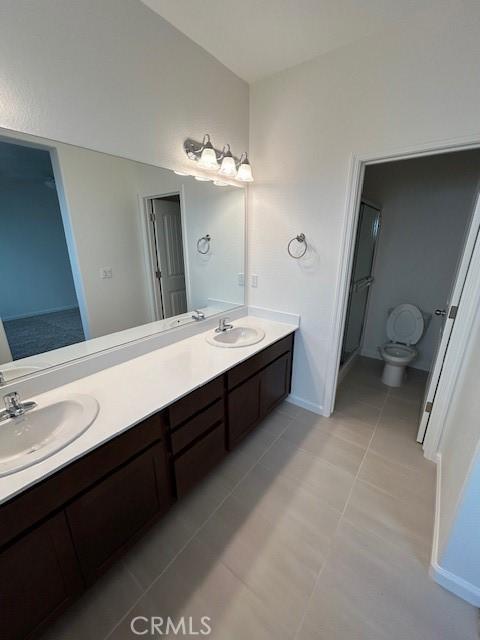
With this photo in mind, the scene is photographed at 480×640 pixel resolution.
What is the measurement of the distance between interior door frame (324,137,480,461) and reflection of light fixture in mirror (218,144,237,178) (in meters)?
0.78

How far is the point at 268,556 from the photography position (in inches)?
51.0

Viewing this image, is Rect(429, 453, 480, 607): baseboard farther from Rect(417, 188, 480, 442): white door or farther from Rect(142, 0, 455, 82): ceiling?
Rect(142, 0, 455, 82): ceiling

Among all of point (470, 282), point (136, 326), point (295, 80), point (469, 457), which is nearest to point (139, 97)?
point (295, 80)

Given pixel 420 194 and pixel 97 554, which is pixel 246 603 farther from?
pixel 420 194

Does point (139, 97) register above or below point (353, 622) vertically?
above

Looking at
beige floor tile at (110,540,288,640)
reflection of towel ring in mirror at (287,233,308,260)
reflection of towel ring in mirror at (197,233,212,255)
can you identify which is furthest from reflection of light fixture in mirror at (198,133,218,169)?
beige floor tile at (110,540,288,640)

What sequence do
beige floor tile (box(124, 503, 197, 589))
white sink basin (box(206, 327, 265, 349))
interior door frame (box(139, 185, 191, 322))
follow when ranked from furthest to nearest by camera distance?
white sink basin (box(206, 327, 265, 349))
interior door frame (box(139, 185, 191, 322))
beige floor tile (box(124, 503, 197, 589))

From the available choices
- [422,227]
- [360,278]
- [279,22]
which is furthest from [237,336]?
[422,227]

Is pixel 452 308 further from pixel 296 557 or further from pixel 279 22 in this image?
pixel 279 22

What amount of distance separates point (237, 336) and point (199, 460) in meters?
0.94

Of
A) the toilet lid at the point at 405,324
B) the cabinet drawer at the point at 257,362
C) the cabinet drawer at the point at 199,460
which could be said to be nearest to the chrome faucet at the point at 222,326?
the cabinet drawer at the point at 257,362

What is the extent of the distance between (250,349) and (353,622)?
4.22ft

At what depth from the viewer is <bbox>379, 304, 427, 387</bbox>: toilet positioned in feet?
8.82

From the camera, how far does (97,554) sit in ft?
3.52
